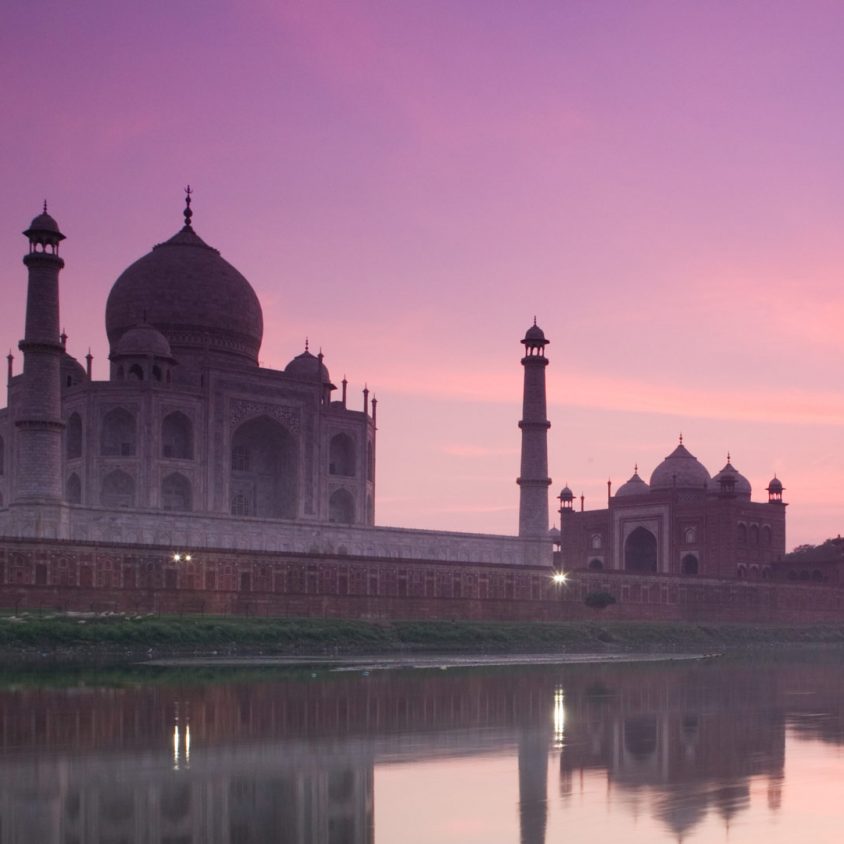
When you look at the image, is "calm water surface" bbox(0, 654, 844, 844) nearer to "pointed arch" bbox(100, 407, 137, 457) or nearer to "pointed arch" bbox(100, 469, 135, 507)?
"pointed arch" bbox(100, 469, 135, 507)

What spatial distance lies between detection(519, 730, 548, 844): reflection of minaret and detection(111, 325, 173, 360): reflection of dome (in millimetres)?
42243

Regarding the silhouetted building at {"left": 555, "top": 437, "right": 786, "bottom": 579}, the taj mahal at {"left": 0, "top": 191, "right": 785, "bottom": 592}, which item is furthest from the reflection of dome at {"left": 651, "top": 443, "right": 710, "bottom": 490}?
the taj mahal at {"left": 0, "top": 191, "right": 785, "bottom": 592}

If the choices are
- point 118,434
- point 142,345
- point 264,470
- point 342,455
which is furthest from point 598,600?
point 142,345

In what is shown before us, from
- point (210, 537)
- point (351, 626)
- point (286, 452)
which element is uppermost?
point (286, 452)

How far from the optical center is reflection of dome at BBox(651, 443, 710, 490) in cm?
8338

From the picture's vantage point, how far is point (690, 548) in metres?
79.2

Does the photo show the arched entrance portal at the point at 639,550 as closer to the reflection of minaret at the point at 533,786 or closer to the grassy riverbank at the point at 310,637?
the grassy riverbank at the point at 310,637

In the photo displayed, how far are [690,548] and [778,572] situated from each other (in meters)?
6.34

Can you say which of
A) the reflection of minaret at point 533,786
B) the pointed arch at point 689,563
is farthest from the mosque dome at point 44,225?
the pointed arch at point 689,563

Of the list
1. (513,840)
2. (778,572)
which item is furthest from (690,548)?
(513,840)

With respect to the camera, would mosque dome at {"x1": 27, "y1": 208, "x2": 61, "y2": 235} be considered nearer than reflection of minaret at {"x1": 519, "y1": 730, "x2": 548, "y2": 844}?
No

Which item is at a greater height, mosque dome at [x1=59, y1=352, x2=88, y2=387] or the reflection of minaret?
mosque dome at [x1=59, y1=352, x2=88, y2=387]

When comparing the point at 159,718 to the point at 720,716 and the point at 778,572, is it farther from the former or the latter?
the point at 778,572

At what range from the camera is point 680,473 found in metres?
83.8
